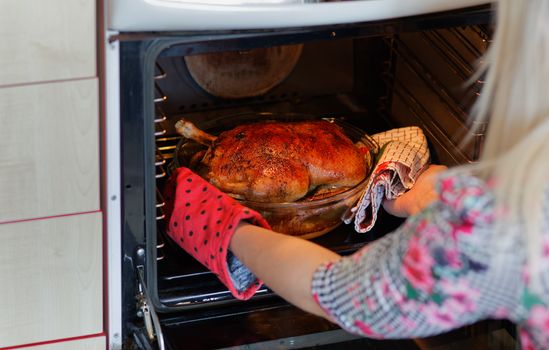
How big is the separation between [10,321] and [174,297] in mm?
253

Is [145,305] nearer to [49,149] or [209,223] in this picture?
[209,223]

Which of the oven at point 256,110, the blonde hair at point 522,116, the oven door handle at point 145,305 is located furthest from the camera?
the oven door handle at point 145,305

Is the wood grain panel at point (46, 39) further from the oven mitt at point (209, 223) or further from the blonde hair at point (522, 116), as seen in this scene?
the blonde hair at point (522, 116)

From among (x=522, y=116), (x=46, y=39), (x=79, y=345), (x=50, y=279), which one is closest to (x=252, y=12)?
(x=46, y=39)

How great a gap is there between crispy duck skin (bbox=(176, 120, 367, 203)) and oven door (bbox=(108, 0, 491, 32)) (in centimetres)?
28

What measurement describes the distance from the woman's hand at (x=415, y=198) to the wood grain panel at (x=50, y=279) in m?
0.50

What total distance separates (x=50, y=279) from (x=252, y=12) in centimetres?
49

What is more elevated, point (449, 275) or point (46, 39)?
point (46, 39)

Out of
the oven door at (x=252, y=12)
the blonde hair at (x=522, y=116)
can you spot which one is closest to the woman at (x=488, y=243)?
the blonde hair at (x=522, y=116)

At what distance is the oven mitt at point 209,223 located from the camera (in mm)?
1268

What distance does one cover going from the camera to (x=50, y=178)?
48.8 inches

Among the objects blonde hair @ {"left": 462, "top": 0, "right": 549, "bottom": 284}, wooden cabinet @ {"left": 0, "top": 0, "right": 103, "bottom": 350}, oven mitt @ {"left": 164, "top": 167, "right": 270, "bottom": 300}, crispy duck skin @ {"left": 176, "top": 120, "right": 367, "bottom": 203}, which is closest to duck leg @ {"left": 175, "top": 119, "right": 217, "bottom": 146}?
crispy duck skin @ {"left": 176, "top": 120, "right": 367, "bottom": 203}

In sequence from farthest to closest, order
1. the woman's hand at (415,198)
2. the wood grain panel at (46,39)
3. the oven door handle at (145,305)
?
1. the woman's hand at (415,198)
2. the oven door handle at (145,305)
3. the wood grain panel at (46,39)

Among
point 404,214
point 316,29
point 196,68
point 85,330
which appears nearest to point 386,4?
point 316,29
